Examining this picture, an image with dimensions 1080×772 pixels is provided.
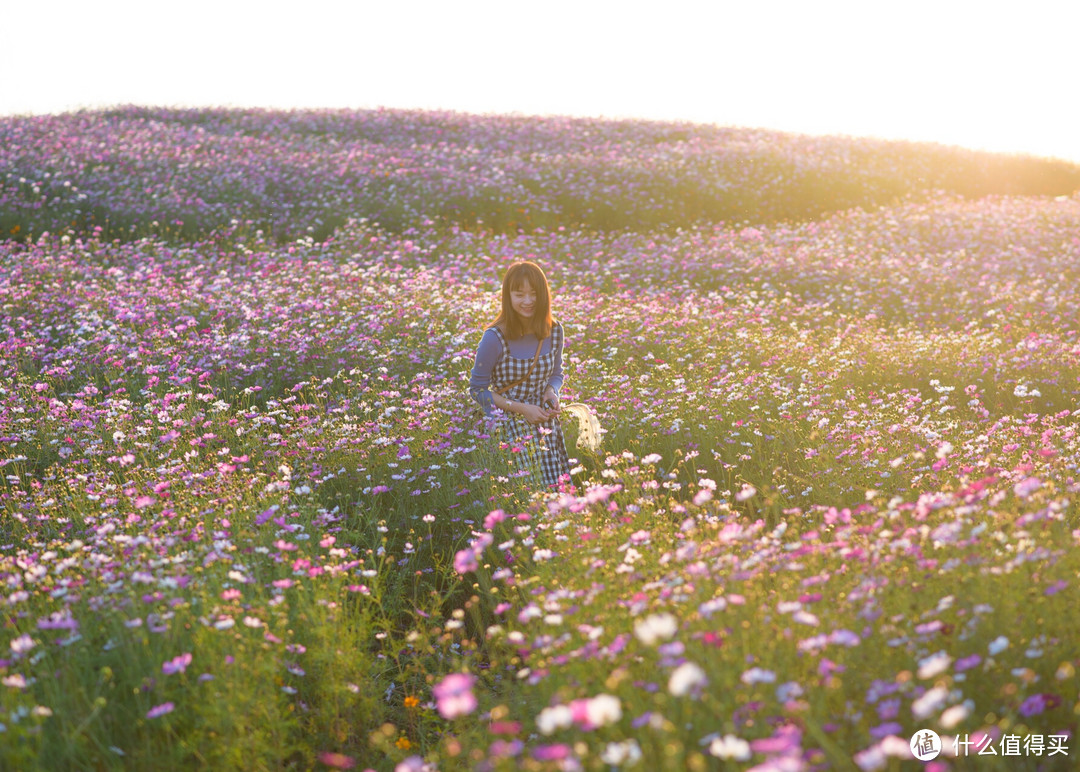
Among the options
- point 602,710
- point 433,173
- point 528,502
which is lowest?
point 528,502

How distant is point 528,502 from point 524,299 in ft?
4.32

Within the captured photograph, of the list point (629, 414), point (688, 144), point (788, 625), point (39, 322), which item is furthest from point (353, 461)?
point (688, 144)

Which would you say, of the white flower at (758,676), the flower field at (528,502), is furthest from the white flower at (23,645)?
the white flower at (758,676)

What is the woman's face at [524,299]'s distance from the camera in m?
5.08

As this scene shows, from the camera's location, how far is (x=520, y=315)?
17.0ft

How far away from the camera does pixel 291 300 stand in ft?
28.7

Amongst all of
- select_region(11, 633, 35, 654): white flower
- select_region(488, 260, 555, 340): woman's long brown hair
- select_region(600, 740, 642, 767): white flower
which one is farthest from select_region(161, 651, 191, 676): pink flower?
select_region(488, 260, 555, 340): woman's long brown hair

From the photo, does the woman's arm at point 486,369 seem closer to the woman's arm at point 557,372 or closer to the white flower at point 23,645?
the woman's arm at point 557,372

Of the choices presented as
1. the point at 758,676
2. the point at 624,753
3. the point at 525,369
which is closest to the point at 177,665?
the point at 624,753

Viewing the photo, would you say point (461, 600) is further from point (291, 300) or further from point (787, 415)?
point (291, 300)

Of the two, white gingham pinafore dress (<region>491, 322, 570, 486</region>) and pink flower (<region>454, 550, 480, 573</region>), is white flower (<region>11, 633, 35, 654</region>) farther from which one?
white gingham pinafore dress (<region>491, 322, 570, 486</region>)

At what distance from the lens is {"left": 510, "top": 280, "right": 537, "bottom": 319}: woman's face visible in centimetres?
508

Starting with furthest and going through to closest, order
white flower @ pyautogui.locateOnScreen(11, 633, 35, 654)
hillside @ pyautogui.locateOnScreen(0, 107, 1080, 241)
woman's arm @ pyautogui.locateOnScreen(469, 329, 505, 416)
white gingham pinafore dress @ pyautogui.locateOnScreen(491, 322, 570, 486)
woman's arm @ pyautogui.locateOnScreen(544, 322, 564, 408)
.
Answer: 1. hillside @ pyautogui.locateOnScreen(0, 107, 1080, 241)
2. woman's arm @ pyautogui.locateOnScreen(544, 322, 564, 408)
3. woman's arm @ pyautogui.locateOnScreen(469, 329, 505, 416)
4. white gingham pinafore dress @ pyautogui.locateOnScreen(491, 322, 570, 486)
5. white flower @ pyautogui.locateOnScreen(11, 633, 35, 654)

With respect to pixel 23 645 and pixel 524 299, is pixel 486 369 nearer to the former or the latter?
pixel 524 299
